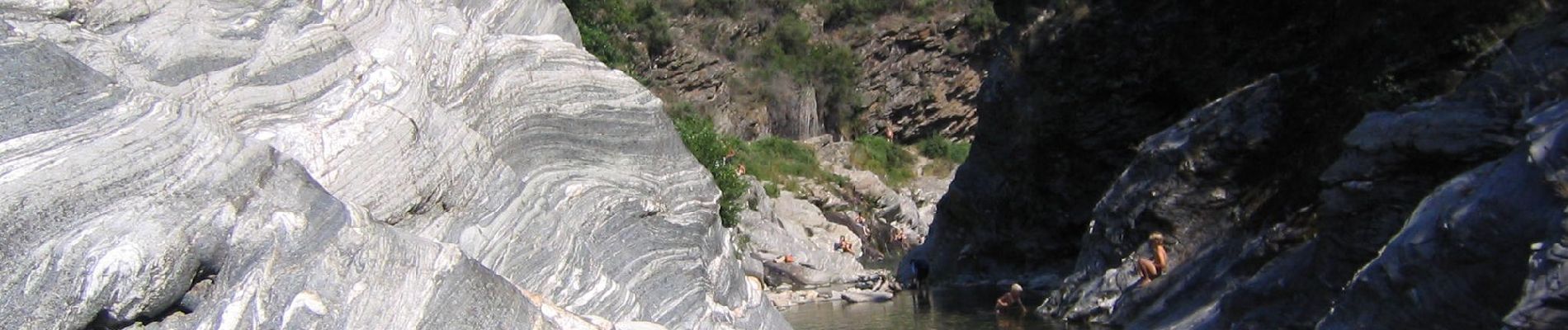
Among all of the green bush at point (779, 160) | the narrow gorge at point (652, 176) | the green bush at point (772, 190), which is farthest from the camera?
the green bush at point (779, 160)

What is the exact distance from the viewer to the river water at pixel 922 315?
21.6 m

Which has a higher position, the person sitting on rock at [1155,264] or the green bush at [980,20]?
the green bush at [980,20]

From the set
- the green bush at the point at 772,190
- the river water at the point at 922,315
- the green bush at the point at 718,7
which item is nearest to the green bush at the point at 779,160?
the green bush at the point at 772,190

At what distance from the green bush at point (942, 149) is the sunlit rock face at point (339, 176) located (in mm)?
48153

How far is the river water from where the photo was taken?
21.6 metres

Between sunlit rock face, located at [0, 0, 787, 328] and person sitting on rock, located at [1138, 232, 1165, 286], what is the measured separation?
8.51 meters

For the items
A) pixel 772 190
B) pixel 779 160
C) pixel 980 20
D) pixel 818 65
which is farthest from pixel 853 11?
pixel 772 190

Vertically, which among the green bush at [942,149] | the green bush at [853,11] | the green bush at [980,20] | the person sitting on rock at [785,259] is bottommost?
the green bush at [942,149]

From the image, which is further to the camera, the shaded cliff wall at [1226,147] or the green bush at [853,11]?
the green bush at [853,11]

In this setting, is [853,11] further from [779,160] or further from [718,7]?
[779,160]

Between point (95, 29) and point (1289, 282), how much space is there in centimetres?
1273

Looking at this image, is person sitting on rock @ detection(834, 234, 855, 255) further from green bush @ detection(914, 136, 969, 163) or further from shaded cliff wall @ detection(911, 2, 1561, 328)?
green bush @ detection(914, 136, 969, 163)

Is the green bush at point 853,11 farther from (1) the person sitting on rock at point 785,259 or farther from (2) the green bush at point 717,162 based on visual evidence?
(2) the green bush at point 717,162

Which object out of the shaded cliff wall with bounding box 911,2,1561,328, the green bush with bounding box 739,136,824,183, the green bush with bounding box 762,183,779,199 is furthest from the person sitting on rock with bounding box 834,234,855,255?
the shaded cliff wall with bounding box 911,2,1561,328
